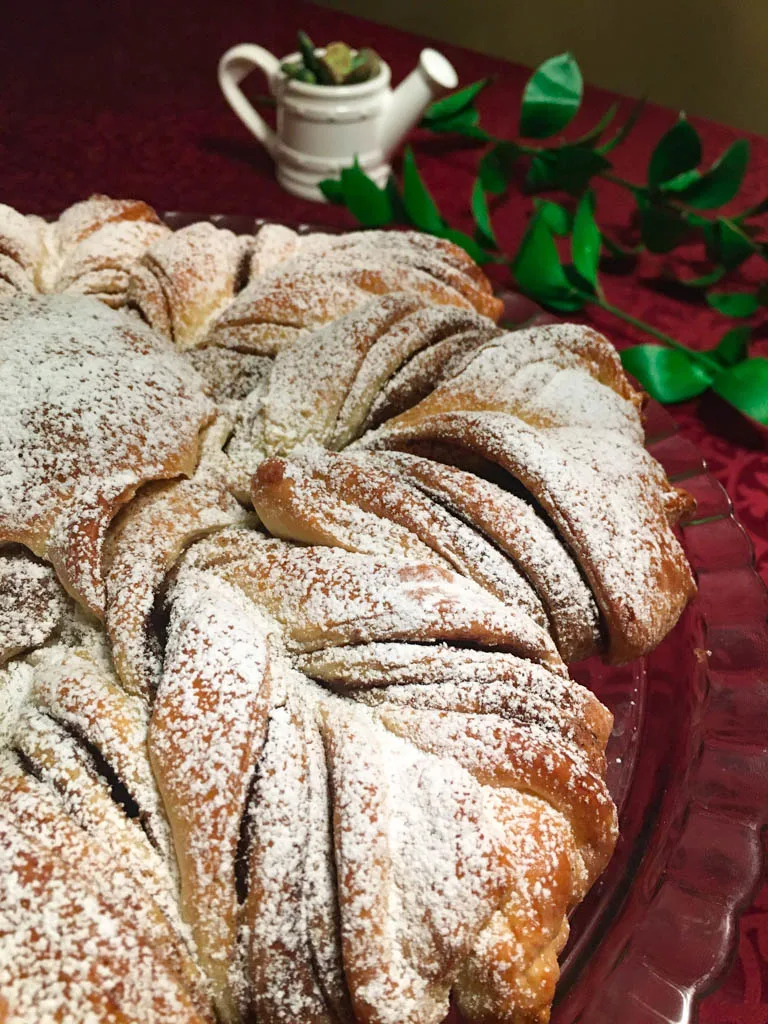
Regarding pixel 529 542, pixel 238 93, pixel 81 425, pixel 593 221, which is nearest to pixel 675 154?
pixel 593 221

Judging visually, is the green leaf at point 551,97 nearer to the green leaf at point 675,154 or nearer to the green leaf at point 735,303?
the green leaf at point 675,154

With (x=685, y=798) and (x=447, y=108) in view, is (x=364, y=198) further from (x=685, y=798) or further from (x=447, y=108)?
(x=685, y=798)

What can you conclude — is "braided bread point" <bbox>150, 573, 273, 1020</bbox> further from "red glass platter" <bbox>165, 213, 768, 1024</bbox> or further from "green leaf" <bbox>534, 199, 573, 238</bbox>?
"green leaf" <bbox>534, 199, 573, 238</bbox>

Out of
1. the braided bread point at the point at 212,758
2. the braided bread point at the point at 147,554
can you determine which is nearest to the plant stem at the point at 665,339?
the braided bread point at the point at 147,554

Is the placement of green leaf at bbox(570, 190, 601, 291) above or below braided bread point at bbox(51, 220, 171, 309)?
above

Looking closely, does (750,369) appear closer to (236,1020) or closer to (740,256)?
(740,256)

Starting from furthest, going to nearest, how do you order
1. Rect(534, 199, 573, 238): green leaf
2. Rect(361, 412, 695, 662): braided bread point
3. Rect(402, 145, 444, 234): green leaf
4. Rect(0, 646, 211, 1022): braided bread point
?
Rect(534, 199, 573, 238): green leaf → Rect(402, 145, 444, 234): green leaf → Rect(361, 412, 695, 662): braided bread point → Rect(0, 646, 211, 1022): braided bread point

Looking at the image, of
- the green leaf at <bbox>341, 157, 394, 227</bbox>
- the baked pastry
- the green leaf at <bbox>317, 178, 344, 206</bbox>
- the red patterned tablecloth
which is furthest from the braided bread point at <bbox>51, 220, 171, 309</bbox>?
the green leaf at <bbox>317, 178, 344, 206</bbox>
